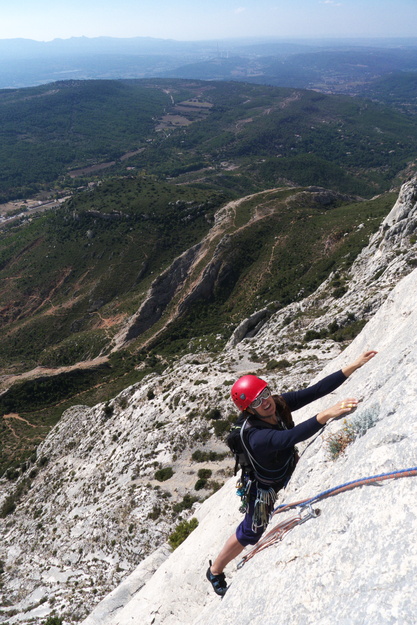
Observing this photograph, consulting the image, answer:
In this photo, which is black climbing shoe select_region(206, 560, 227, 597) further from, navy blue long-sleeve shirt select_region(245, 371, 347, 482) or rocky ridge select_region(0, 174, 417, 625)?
rocky ridge select_region(0, 174, 417, 625)

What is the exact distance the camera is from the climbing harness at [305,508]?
4359mm

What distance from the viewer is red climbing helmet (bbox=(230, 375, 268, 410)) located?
5859 mm

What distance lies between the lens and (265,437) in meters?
5.67

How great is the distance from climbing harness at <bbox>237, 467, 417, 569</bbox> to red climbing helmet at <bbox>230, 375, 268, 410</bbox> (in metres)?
1.87

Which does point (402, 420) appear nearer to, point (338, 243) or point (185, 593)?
point (185, 593)

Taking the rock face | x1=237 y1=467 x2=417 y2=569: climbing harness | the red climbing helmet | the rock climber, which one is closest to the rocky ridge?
the rock climber

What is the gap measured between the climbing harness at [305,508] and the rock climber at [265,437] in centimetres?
35

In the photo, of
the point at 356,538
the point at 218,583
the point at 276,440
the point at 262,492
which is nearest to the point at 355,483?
the point at 356,538

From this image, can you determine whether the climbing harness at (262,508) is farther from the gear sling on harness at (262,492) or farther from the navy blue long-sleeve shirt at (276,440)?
the navy blue long-sleeve shirt at (276,440)

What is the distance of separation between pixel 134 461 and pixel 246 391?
26421mm

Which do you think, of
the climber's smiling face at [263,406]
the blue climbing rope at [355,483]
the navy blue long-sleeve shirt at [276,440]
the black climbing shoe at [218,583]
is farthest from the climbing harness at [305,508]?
the climber's smiling face at [263,406]

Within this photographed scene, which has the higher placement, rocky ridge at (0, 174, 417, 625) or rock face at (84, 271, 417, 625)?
rock face at (84, 271, 417, 625)

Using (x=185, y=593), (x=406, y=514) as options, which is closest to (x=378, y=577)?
(x=406, y=514)

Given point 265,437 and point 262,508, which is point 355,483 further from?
point 262,508
